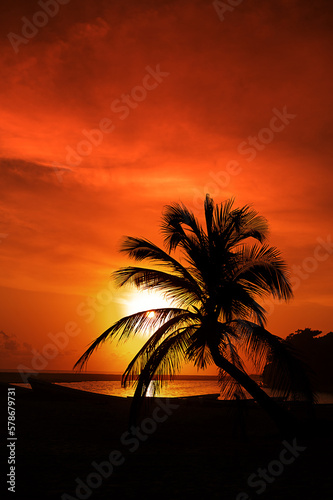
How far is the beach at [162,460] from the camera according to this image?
805 cm

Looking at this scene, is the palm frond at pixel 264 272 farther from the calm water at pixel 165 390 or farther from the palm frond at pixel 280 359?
the calm water at pixel 165 390

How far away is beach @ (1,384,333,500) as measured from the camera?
805 centimetres

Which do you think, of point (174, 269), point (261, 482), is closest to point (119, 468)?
point (261, 482)

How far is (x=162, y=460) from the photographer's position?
10461mm

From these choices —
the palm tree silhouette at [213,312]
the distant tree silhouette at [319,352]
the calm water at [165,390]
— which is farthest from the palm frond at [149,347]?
the distant tree silhouette at [319,352]

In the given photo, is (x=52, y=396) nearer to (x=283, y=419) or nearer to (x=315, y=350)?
(x=283, y=419)

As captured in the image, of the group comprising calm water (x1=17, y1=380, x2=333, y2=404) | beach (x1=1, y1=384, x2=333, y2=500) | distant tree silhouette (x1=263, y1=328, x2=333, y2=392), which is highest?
distant tree silhouette (x1=263, y1=328, x2=333, y2=392)

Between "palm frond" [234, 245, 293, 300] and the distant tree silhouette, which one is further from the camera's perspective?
the distant tree silhouette

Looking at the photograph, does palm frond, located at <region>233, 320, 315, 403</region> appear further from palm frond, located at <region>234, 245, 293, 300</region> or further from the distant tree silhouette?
the distant tree silhouette

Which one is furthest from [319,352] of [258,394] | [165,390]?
[258,394]

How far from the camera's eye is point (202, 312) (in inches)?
507

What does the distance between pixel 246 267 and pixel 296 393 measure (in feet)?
11.7

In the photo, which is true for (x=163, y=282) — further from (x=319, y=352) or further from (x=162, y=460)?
(x=319, y=352)

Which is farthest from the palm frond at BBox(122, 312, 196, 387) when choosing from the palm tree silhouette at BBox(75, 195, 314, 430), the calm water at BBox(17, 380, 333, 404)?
the calm water at BBox(17, 380, 333, 404)
